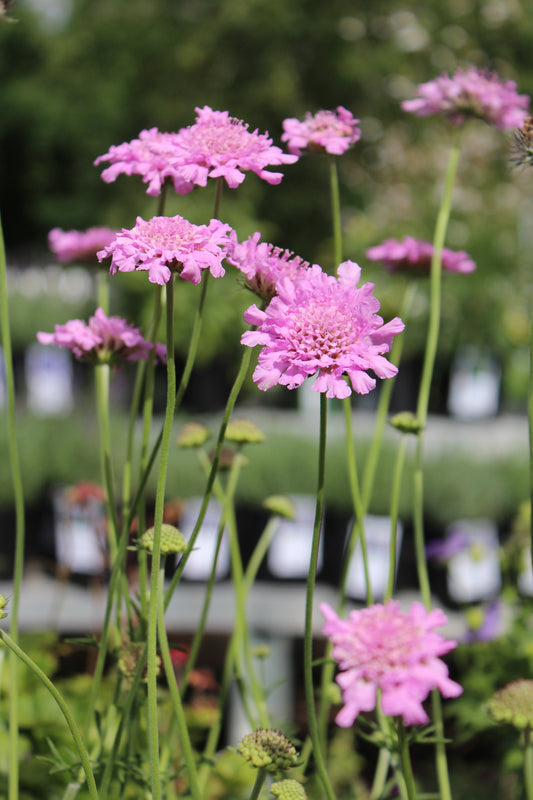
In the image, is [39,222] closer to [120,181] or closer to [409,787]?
[120,181]

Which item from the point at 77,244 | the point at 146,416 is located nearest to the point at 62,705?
the point at 146,416

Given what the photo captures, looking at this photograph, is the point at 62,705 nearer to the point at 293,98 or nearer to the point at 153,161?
the point at 153,161

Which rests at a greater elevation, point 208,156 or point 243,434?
point 208,156

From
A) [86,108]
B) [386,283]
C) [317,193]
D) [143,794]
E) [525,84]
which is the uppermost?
[86,108]

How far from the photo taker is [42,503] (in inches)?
102

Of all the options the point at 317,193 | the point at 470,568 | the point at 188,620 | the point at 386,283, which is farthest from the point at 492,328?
Result: the point at 317,193

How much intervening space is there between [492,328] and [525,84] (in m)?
2.65

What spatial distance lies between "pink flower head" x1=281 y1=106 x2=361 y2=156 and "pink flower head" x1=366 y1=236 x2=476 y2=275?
0.12m

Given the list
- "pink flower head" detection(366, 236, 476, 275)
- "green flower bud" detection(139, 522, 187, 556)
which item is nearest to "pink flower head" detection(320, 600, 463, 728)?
"green flower bud" detection(139, 522, 187, 556)

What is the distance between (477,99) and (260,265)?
0.98ft

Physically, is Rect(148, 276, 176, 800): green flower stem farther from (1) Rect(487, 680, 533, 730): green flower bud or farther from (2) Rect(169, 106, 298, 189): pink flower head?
(1) Rect(487, 680, 533, 730): green flower bud

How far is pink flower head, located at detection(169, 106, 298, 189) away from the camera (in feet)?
1.31

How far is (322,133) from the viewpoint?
1.64 ft

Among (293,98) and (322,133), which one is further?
(293,98)
